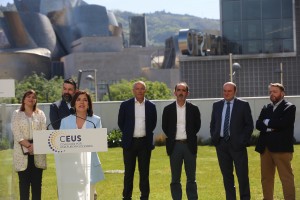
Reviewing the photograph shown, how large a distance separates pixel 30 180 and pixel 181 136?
2418 mm

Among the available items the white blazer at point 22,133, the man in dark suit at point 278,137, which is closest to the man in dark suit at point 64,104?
the white blazer at point 22,133

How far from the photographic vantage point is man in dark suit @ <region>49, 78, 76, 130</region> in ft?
33.5

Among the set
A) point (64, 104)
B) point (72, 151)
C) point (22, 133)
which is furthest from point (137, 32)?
point (72, 151)

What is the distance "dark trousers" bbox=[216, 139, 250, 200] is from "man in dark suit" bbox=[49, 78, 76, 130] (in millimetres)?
2388

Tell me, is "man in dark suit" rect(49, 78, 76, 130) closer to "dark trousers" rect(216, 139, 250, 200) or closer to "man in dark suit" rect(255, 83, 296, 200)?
"dark trousers" rect(216, 139, 250, 200)

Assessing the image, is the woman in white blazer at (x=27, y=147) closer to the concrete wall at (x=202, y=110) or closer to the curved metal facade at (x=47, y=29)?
the concrete wall at (x=202, y=110)

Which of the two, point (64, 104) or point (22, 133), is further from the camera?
point (64, 104)

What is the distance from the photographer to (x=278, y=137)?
1045 centimetres

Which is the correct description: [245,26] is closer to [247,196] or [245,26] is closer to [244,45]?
[244,45]

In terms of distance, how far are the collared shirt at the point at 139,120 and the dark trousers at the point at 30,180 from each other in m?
1.75

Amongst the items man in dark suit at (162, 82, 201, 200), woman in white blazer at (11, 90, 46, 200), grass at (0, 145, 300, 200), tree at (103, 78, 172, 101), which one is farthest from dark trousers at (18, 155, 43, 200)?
tree at (103, 78, 172, 101)

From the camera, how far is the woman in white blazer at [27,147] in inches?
383

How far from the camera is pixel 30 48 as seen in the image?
97812 mm

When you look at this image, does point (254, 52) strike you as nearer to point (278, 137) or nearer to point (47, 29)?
point (278, 137)
